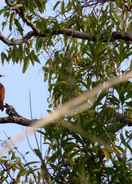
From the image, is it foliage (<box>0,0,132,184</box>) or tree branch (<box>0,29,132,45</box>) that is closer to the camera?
foliage (<box>0,0,132,184</box>)

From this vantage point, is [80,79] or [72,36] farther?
[72,36]

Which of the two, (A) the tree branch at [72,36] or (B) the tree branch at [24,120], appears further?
(A) the tree branch at [72,36]

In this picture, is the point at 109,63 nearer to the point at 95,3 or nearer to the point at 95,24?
the point at 95,24

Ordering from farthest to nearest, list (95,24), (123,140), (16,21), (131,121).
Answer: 1. (16,21)
2. (95,24)
3. (131,121)
4. (123,140)

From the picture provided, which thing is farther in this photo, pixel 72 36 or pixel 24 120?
pixel 72 36

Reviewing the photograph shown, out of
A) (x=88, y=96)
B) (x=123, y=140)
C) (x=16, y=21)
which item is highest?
(x=16, y=21)

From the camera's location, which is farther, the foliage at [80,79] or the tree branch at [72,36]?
the tree branch at [72,36]

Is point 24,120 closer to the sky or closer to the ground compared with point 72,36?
closer to the ground

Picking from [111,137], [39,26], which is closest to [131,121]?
[111,137]

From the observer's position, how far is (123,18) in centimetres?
358

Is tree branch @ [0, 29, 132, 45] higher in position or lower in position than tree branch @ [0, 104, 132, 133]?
higher

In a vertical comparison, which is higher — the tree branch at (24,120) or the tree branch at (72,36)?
the tree branch at (72,36)

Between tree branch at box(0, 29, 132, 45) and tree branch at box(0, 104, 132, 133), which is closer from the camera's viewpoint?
tree branch at box(0, 104, 132, 133)

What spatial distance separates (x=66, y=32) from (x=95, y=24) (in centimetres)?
28
